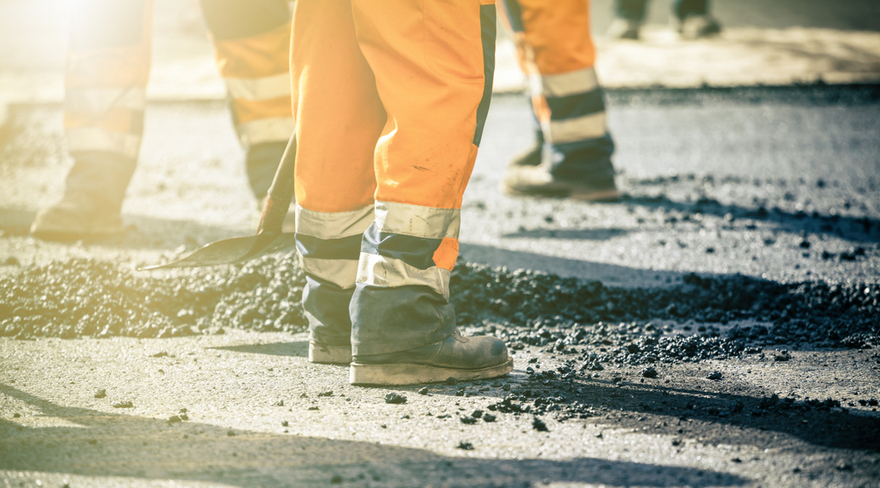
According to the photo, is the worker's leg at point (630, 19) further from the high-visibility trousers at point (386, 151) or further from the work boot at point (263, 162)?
the high-visibility trousers at point (386, 151)

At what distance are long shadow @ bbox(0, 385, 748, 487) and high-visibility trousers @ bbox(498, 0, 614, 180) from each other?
2223mm

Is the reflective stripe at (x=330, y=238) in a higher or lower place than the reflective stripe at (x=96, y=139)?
lower

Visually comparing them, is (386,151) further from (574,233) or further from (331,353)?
(574,233)

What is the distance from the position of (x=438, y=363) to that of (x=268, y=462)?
49cm

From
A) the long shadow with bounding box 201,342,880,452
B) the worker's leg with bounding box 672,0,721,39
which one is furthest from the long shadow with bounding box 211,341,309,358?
the worker's leg with bounding box 672,0,721,39

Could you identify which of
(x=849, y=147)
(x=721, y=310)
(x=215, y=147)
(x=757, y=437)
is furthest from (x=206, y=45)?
(x=757, y=437)

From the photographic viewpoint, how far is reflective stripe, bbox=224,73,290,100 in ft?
9.28

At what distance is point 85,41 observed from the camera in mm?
2803

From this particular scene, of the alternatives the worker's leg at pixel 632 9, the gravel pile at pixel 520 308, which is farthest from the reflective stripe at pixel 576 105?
the worker's leg at pixel 632 9

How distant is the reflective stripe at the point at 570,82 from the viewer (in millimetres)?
3168

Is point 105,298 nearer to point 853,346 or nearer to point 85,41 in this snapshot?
point 85,41

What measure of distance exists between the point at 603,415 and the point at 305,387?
65 cm

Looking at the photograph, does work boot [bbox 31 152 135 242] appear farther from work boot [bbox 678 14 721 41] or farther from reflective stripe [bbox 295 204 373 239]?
work boot [bbox 678 14 721 41]

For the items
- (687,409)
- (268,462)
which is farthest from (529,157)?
(268,462)
